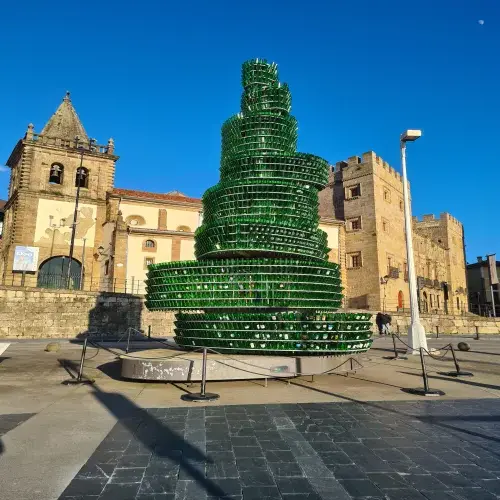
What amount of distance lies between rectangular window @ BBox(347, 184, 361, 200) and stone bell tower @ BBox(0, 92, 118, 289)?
930 inches

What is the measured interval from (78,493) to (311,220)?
6306 millimetres

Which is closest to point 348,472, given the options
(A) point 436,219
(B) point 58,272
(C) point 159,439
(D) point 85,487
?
(C) point 159,439

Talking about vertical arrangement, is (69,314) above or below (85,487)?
above

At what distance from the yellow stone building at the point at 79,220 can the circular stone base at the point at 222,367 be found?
22278 mm

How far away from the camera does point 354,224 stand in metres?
39.1

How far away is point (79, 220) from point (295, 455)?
32.1m

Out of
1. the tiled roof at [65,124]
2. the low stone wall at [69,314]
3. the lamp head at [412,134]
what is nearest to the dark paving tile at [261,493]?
the lamp head at [412,134]

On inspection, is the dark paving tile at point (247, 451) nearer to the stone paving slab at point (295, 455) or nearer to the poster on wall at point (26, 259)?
the stone paving slab at point (295, 455)

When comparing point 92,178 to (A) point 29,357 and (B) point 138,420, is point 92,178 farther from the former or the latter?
(B) point 138,420

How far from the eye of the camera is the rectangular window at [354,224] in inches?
1521

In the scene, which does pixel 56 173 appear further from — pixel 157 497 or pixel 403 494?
pixel 403 494

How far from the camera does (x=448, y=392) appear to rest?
Result: 6.34 meters

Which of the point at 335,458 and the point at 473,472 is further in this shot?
the point at 335,458

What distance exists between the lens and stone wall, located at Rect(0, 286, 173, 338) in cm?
2071
